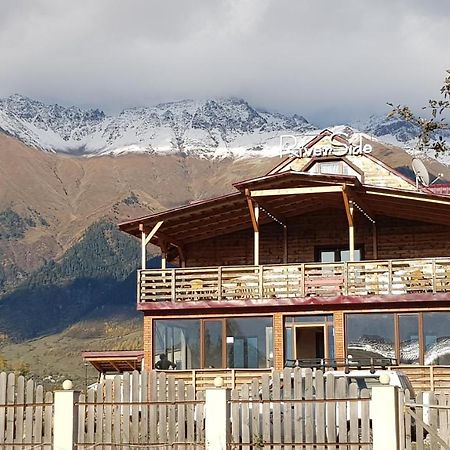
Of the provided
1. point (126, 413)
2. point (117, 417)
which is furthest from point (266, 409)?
point (117, 417)

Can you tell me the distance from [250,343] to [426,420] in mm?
14112

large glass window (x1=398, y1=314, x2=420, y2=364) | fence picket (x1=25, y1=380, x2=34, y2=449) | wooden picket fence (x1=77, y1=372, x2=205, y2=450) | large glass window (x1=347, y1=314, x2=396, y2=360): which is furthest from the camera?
large glass window (x1=347, y1=314, x2=396, y2=360)

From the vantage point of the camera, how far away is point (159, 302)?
27766 millimetres

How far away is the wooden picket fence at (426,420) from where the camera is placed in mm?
12852

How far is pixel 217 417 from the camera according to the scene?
13258mm

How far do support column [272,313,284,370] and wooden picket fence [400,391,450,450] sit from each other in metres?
13.5

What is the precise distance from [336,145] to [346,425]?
74.4 feet

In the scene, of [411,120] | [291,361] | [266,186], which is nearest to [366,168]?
[266,186]

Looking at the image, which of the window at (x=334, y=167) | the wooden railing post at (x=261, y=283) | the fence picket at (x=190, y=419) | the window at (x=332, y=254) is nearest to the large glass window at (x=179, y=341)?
the wooden railing post at (x=261, y=283)

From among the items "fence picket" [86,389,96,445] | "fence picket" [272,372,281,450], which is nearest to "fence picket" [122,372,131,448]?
"fence picket" [86,389,96,445]

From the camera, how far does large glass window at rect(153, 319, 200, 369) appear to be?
27719mm

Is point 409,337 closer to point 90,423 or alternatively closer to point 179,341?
point 179,341

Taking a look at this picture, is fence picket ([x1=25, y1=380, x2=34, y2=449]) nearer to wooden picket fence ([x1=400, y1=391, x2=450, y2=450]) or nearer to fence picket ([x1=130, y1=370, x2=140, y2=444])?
fence picket ([x1=130, y1=370, x2=140, y2=444])

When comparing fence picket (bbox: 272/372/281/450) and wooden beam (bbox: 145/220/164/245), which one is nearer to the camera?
fence picket (bbox: 272/372/281/450)
